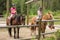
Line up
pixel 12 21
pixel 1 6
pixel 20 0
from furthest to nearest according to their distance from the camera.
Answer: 1. pixel 1 6
2. pixel 20 0
3. pixel 12 21

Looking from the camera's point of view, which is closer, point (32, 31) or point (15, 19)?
point (15, 19)

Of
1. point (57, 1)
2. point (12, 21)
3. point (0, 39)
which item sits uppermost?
point (57, 1)

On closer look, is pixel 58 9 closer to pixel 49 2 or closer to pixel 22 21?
pixel 49 2

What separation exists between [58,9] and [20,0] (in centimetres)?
608

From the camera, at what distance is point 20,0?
3111 cm

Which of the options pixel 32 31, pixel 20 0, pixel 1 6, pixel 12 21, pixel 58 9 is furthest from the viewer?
pixel 1 6

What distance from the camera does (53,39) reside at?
22.8 ft

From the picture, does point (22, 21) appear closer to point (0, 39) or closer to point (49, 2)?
point (0, 39)

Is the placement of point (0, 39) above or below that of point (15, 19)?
below

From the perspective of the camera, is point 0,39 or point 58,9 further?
point 58,9

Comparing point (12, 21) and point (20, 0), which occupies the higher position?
point (20, 0)

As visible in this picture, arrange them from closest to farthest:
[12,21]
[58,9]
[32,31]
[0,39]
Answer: [0,39], [12,21], [32,31], [58,9]

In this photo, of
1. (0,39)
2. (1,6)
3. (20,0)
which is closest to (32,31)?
(0,39)

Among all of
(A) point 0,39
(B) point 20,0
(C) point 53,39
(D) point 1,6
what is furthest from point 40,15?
(D) point 1,6
